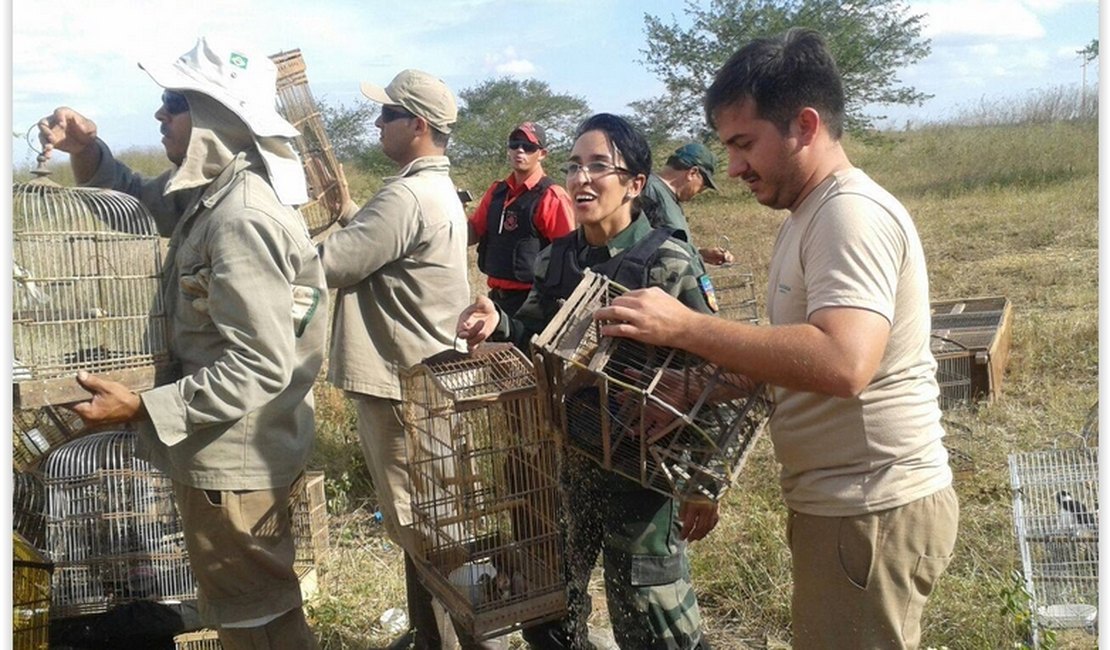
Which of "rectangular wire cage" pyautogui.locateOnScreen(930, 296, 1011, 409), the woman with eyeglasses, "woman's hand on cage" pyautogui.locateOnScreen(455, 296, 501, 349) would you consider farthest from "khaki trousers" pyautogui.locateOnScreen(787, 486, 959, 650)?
"rectangular wire cage" pyautogui.locateOnScreen(930, 296, 1011, 409)

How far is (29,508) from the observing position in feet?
14.3

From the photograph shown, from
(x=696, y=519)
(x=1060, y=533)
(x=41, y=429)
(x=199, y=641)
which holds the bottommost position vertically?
(x=199, y=641)

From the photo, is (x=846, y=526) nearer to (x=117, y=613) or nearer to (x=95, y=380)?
(x=95, y=380)

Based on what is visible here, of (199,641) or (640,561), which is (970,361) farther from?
(199,641)

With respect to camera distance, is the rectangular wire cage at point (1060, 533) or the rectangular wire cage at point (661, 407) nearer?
the rectangular wire cage at point (661, 407)

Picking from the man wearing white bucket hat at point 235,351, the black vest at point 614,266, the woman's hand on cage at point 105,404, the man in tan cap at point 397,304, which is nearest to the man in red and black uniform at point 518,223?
the man in tan cap at point 397,304

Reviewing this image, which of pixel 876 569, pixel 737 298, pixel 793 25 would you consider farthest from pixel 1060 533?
pixel 793 25

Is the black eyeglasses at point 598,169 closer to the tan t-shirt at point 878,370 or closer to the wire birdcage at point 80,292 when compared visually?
the tan t-shirt at point 878,370

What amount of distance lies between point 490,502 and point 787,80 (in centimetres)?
163

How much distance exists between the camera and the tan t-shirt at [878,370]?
216 cm

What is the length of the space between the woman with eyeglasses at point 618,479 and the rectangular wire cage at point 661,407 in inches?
20.6

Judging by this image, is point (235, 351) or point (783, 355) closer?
point (783, 355)

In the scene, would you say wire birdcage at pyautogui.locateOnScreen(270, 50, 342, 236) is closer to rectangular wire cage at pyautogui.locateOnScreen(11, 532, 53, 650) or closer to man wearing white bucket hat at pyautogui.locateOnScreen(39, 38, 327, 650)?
man wearing white bucket hat at pyautogui.locateOnScreen(39, 38, 327, 650)

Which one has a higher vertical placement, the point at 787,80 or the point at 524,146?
the point at 524,146
